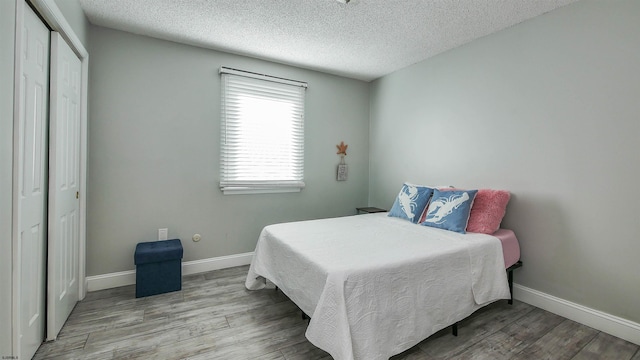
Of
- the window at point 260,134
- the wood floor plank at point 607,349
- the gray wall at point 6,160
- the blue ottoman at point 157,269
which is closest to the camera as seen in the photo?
the gray wall at point 6,160

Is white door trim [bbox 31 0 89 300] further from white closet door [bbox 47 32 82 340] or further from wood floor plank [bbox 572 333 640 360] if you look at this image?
wood floor plank [bbox 572 333 640 360]

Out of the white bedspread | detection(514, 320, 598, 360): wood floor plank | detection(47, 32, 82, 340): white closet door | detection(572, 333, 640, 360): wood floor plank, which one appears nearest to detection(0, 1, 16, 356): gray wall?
detection(47, 32, 82, 340): white closet door

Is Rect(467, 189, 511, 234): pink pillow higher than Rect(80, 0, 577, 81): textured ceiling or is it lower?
lower

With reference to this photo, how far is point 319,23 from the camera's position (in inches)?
100

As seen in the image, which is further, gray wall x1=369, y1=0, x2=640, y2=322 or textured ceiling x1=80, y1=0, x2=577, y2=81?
textured ceiling x1=80, y1=0, x2=577, y2=81

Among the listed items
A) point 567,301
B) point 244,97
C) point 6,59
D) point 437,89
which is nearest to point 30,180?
point 6,59

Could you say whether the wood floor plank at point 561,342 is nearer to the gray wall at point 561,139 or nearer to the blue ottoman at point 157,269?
the gray wall at point 561,139

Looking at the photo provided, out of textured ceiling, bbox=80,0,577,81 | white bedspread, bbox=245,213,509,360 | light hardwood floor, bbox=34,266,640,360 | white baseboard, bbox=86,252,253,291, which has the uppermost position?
textured ceiling, bbox=80,0,577,81

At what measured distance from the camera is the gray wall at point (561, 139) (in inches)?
77.7

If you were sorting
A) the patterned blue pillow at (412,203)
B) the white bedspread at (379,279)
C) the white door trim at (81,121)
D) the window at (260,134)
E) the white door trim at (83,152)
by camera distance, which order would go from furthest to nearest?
1. the window at (260,134)
2. the patterned blue pillow at (412,203)
3. the white door trim at (83,152)
4. the white bedspread at (379,279)
5. the white door trim at (81,121)

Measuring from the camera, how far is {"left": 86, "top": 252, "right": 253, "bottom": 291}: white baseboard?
2.68 m

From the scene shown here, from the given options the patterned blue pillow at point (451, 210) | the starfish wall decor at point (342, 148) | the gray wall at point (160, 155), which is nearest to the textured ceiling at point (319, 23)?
the gray wall at point (160, 155)

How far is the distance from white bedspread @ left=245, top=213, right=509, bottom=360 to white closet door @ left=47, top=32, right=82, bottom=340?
1402mm

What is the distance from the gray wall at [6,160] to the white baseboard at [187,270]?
1.49 meters
